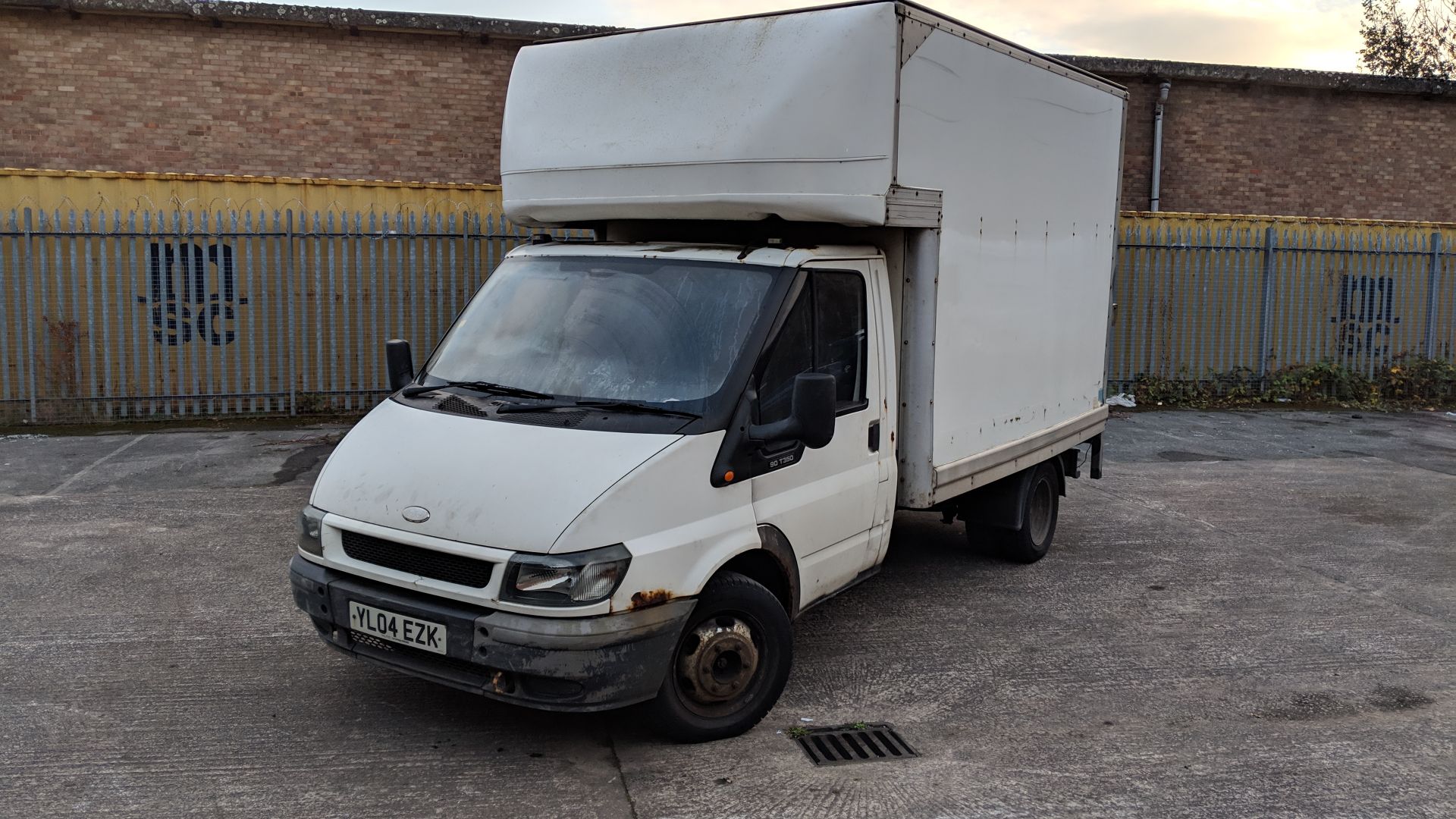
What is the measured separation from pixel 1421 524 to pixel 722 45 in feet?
22.2

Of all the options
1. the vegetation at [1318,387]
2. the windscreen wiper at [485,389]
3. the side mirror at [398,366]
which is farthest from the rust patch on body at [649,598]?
the vegetation at [1318,387]

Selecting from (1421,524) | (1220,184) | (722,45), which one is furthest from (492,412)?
(1220,184)

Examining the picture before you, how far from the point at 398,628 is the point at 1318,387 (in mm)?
14163

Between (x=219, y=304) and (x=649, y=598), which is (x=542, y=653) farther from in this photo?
(x=219, y=304)

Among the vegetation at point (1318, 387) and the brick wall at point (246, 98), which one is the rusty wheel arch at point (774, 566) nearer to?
the vegetation at point (1318, 387)

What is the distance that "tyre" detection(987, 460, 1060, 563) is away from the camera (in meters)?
7.02

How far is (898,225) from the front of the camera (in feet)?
17.3

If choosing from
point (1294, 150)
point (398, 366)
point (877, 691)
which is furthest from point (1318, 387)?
point (398, 366)

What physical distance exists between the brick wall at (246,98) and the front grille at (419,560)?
1142 cm

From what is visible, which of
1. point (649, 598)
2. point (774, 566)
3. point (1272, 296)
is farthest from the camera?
point (1272, 296)

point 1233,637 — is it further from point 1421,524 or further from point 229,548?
point 229,548

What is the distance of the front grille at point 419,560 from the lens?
4.02m

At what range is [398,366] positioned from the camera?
5.48 meters

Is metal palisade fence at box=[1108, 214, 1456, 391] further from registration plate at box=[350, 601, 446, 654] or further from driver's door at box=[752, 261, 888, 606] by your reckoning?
registration plate at box=[350, 601, 446, 654]
